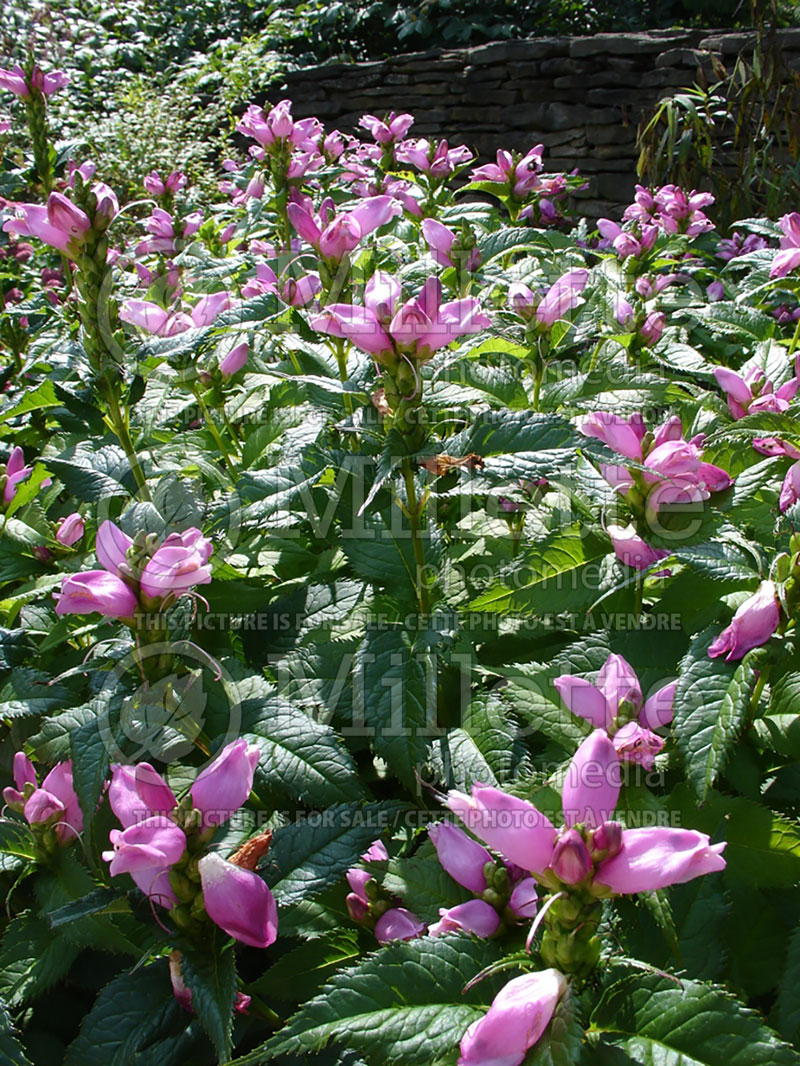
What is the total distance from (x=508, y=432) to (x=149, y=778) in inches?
24.9

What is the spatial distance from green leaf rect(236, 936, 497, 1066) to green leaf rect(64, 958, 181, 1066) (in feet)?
0.57

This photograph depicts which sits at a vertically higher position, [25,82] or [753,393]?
[25,82]

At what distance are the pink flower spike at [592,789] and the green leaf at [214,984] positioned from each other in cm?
35

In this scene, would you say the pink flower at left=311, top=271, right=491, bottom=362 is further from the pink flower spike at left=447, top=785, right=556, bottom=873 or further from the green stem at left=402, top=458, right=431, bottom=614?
the pink flower spike at left=447, top=785, right=556, bottom=873

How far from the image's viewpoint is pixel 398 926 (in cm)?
98

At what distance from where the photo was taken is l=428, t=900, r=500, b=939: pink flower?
0.86 metres

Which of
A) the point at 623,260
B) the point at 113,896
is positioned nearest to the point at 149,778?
the point at 113,896

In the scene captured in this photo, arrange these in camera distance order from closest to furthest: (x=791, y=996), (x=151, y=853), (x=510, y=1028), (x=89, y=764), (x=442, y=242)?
Result: (x=510, y=1028) < (x=151, y=853) < (x=791, y=996) < (x=89, y=764) < (x=442, y=242)

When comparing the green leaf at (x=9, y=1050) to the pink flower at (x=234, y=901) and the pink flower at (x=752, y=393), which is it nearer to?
the pink flower at (x=234, y=901)

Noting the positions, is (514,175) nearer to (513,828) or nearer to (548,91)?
(513,828)

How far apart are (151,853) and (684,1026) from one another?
0.49 meters

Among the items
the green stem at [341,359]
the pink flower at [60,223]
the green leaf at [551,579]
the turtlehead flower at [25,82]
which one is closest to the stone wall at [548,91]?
the turtlehead flower at [25,82]

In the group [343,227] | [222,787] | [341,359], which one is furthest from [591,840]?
[343,227]

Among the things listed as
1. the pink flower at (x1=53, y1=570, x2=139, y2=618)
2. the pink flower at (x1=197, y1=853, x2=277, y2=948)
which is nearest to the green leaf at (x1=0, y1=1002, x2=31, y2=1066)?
the pink flower at (x1=197, y1=853, x2=277, y2=948)
